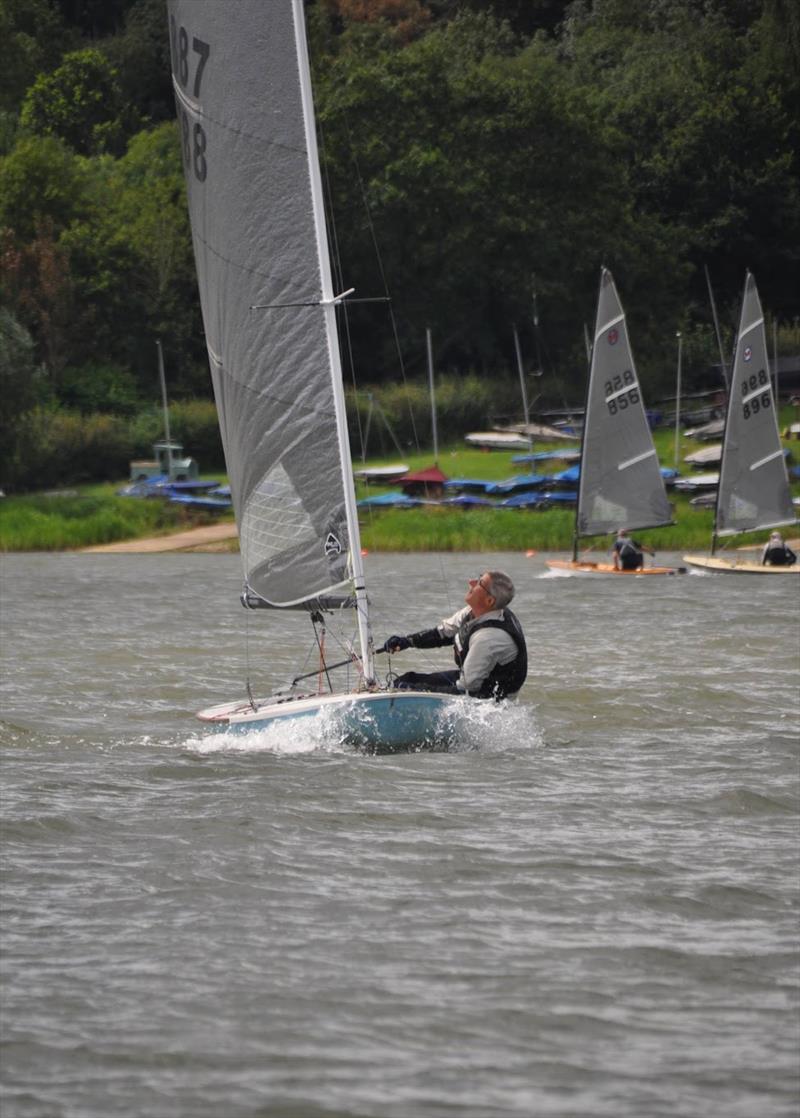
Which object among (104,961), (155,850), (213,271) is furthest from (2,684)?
(104,961)

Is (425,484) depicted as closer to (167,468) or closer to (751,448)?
(167,468)

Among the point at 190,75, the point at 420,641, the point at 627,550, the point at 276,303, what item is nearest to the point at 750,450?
the point at 627,550

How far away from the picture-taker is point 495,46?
3167 inches

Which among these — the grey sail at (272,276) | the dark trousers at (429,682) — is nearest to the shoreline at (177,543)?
the grey sail at (272,276)

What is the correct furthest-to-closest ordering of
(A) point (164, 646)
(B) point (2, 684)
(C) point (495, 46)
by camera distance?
(C) point (495, 46), (A) point (164, 646), (B) point (2, 684)

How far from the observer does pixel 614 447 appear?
115 ft

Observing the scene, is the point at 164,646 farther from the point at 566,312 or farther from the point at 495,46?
the point at 495,46

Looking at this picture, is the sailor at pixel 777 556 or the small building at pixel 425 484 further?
the small building at pixel 425 484

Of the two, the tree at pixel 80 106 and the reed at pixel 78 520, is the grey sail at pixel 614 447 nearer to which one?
the reed at pixel 78 520

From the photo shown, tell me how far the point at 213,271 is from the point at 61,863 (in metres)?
6.19

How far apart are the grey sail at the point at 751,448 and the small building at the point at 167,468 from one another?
768 inches

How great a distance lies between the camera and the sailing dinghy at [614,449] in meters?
34.6

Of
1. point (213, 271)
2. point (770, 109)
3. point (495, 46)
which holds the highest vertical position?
point (495, 46)

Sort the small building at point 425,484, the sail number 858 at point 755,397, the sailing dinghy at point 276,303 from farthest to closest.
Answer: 1. the small building at point 425,484
2. the sail number 858 at point 755,397
3. the sailing dinghy at point 276,303
